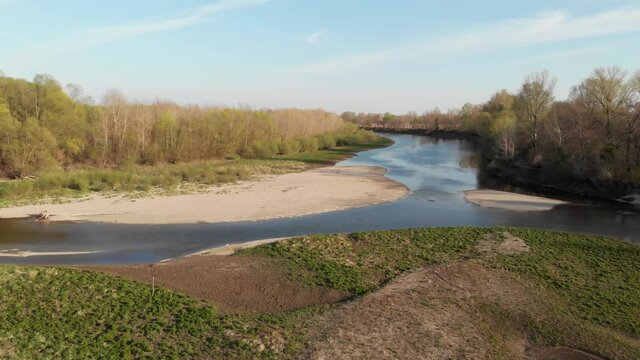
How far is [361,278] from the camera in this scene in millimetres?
19297

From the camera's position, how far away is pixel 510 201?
1576 inches

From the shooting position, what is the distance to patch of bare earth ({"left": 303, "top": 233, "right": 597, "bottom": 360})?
44.1 feet

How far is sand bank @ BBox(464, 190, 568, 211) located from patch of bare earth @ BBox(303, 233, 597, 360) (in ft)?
65.3

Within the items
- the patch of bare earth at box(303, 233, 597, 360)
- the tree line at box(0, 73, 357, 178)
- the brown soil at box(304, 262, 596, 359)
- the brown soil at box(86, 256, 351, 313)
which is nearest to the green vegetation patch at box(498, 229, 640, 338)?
the patch of bare earth at box(303, 233, 597, 360)

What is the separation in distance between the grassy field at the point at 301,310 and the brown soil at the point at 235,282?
0.67 meters

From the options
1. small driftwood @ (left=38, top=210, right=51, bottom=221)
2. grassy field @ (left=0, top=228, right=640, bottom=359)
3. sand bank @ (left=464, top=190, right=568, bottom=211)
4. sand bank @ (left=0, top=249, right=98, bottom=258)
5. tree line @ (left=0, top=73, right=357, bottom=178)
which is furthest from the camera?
tree line @ (left=0, top=73, right=357, bottom=178)

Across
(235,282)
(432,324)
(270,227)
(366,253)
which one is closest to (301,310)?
(235,282)

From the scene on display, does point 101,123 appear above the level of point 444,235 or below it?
above

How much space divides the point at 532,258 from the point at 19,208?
35716 millimetres

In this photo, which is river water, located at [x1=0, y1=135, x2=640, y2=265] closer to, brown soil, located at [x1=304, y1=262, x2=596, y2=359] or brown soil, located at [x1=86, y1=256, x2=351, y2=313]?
brown soil, located at [x1=86, y1=256, x2=351, y2=313]

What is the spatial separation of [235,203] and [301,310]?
884 inches

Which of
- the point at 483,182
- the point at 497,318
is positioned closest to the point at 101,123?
the point at 483,182

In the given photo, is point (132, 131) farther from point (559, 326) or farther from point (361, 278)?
point (559, 326)

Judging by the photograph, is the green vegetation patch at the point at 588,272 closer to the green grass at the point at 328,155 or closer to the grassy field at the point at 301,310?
the grassy field at the point at 301,310
